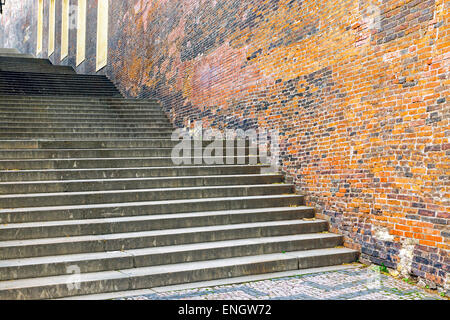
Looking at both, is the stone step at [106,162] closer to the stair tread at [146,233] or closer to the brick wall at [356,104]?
the brick wall at [356,104]

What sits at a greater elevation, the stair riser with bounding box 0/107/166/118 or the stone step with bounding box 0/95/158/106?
the stone step with bounding box 0/95/158/106

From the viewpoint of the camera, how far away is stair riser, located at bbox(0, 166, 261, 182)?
6.33m

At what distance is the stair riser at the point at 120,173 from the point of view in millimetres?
6328

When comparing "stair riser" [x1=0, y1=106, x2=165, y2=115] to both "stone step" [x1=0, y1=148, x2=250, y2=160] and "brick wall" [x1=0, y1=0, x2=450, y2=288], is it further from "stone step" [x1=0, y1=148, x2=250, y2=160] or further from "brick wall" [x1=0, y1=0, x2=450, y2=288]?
"stone step" [x1=0, y1=148, x2=250, y2=160]

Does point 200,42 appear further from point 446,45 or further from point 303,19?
point 446,45

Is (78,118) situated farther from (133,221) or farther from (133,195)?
(133,221)

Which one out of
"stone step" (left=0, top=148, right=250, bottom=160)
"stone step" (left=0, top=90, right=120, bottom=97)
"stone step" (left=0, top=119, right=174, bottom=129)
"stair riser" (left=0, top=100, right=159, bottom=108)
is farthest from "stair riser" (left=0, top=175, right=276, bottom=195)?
"stone step" (left=0, top=90, right=120, bottom=97)

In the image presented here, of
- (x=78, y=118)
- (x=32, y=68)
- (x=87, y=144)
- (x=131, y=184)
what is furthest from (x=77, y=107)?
(x=32, y=68)

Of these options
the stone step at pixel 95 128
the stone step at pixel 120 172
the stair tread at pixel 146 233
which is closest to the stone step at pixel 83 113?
the stone step at pixel 95 128

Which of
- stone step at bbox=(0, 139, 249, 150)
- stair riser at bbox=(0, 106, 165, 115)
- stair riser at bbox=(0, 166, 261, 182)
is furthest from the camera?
stair riser at bbox=(0, 106, 165, 115)

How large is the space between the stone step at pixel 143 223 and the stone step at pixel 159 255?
17.1 inches

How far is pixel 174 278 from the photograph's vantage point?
4730 millimetres

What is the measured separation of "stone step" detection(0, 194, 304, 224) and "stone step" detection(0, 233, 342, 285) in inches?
31.8

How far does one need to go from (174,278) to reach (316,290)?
1.51 meters
